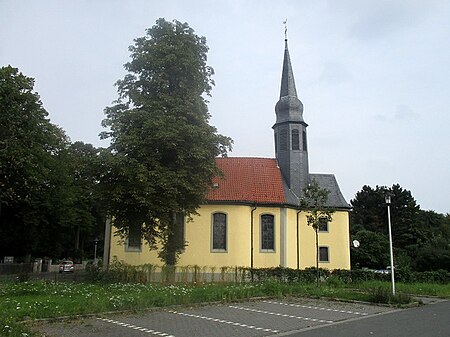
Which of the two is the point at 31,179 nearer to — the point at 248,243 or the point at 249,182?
the point at 249,182

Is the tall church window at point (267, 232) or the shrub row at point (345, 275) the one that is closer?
the shrub row at point (345, 275)

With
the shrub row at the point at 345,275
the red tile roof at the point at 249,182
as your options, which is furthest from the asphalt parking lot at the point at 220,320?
the red tile roof at the point at 249,182

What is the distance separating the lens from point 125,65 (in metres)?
26.3

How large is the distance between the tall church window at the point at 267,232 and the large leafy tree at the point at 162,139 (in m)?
8.82

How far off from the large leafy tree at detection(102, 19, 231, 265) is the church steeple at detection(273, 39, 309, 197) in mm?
10877

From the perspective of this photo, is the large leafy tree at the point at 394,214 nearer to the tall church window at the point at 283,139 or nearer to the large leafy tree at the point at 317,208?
the tall church window at the point at 283,139

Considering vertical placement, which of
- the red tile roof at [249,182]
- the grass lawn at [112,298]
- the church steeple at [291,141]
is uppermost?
the church steeple at [291,141]

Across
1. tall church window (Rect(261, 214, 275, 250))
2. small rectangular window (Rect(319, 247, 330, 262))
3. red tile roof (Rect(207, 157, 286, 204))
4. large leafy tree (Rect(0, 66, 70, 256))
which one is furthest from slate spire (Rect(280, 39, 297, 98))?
large leafy tree (Rect(0, 66, 70, 256))

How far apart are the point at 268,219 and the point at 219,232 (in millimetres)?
3865

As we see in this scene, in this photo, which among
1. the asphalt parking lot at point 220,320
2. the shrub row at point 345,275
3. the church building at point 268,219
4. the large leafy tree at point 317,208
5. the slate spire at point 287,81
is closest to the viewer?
the asphalt parking lot at point 220,320

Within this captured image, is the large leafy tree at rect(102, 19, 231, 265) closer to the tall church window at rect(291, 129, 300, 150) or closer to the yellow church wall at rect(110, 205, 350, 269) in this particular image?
the yellow church wall at rect(110, 205, 350, 269)

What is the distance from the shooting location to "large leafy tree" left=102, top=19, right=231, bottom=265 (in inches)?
922

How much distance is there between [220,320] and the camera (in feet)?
41.8

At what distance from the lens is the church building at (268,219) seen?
31469 mm
